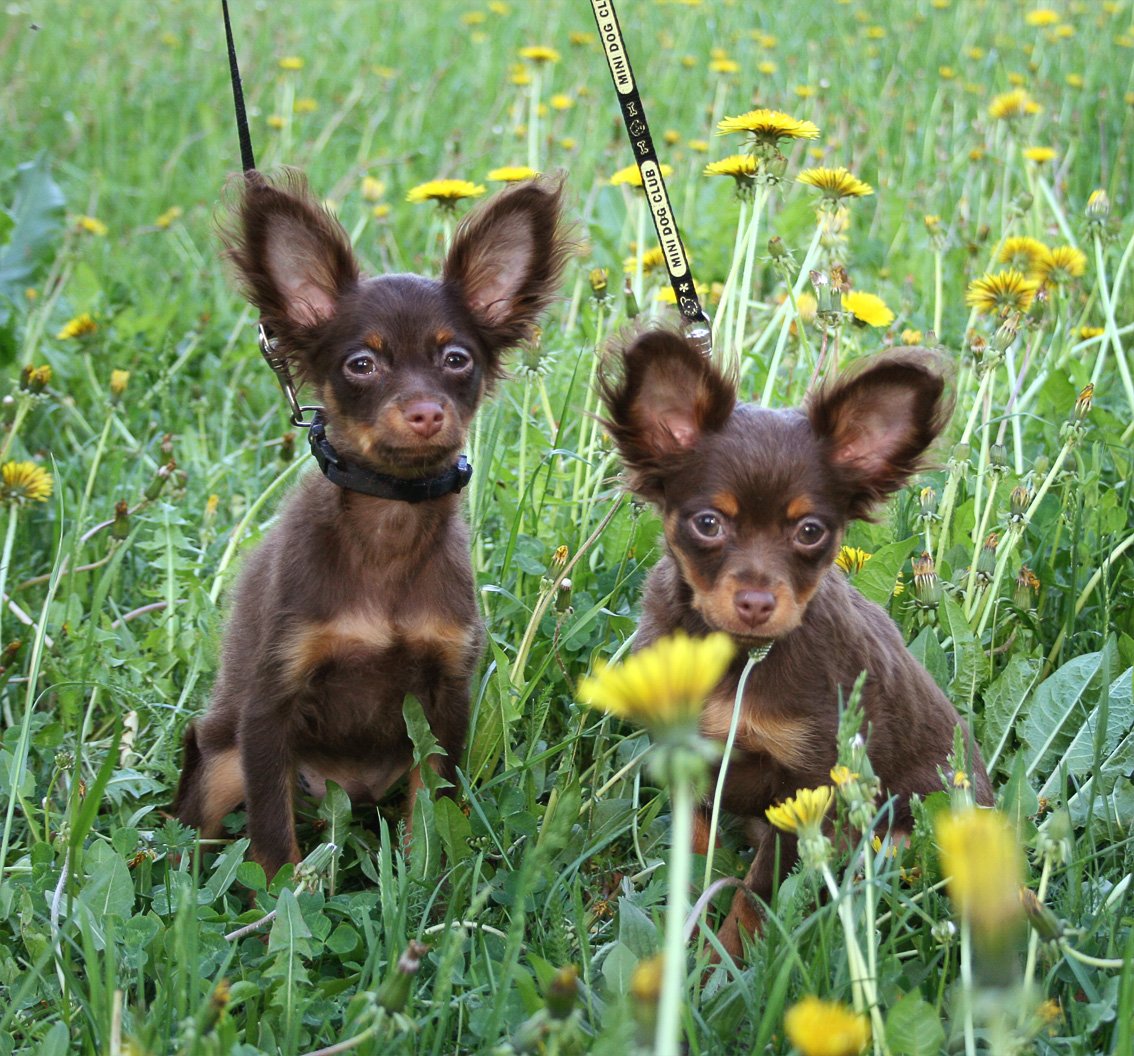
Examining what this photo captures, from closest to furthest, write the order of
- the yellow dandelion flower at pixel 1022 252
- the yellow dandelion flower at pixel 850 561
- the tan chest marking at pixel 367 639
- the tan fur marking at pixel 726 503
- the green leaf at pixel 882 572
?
the tan fur marking at pixel 726 503, the tan chest marking at pixel 367 639, the green leaf at pixel 882 572, the yellow dandelion flower at pixel 850 561, the yellow dandelion flower at pixel 1022 252

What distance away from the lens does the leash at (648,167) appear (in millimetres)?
3000

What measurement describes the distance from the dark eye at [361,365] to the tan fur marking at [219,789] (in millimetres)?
884

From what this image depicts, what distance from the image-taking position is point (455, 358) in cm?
300

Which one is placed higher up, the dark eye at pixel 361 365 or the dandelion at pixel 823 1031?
the dark eye at pixel 361 365

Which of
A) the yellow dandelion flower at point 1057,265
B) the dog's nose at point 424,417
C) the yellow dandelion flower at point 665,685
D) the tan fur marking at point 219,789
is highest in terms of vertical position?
the yellow dandelion flower at point 665,685

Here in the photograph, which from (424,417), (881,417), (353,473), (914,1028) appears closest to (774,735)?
(881,417)

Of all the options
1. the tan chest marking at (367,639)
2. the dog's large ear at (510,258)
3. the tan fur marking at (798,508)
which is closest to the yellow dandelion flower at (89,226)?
the dog's large ear at (510,258)

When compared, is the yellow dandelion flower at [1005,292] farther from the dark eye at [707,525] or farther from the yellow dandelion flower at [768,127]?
the dark eye at [707,525]

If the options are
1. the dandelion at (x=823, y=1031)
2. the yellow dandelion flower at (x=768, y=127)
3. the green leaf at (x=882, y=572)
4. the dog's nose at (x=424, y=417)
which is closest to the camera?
the dandelion at (x=823, y=1031)

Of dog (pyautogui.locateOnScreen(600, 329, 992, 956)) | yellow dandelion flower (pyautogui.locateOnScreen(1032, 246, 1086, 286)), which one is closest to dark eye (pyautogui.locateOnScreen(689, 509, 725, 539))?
dog (pyautogui.locateOnScreen(600, 329, 992, 956))

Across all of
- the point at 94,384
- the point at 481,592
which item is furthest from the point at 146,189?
the point at 481,592

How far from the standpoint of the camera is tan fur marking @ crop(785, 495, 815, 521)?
2539 millimetres

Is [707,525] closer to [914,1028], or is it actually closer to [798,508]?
[798,508]

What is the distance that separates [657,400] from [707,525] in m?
0.29
